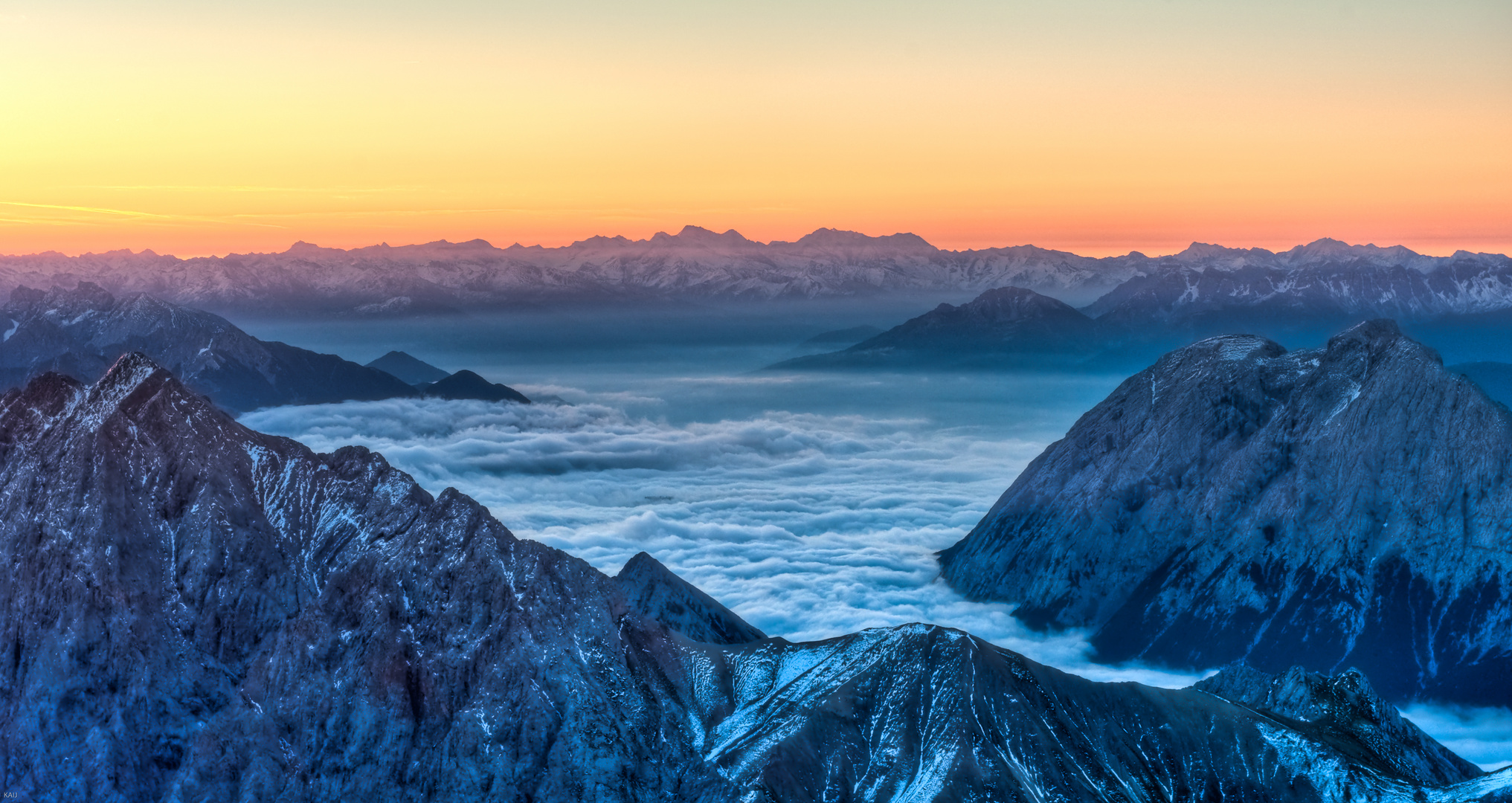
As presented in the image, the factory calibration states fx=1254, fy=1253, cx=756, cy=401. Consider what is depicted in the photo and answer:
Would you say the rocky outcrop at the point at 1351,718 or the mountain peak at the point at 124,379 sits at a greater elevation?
the mountain peak at the point at 124,379

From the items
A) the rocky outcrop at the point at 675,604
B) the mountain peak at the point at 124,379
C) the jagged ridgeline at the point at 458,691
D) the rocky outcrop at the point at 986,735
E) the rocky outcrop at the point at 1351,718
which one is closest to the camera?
the jagged ridgeline at the point at 458,691

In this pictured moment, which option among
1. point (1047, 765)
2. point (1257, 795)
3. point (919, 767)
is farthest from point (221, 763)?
point (1257, 795)

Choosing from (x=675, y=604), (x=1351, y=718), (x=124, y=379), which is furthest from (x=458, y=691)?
(x=1351, y=718)

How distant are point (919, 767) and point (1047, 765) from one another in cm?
1205

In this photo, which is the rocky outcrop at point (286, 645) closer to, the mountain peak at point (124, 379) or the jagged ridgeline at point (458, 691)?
the jagged ridgeline at point (458, 691)

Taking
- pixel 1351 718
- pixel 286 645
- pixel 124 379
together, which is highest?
pixel 124 379

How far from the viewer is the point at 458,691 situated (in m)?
118

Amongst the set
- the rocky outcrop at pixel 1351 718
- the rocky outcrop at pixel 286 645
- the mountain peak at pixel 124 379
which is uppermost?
the mountain peak at pixel 124 379

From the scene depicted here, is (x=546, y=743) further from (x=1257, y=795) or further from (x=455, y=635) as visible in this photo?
(x=1257, y=795)

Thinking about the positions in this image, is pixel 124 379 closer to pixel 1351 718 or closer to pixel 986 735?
pixel 986 735

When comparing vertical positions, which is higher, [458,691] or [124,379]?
[124,379]

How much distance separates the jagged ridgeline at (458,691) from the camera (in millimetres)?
114688

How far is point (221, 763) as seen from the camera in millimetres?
113312

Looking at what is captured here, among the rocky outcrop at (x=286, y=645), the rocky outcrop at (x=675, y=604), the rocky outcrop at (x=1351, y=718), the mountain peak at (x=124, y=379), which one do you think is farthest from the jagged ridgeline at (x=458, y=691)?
the rocky outcrop at (x=675, y=604)
